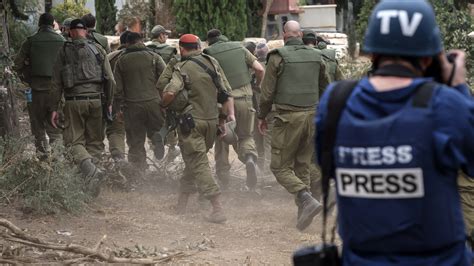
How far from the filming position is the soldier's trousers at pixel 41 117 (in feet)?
37.8

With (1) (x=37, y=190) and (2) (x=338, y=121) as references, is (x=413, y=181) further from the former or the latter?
(1) (x=37, y=190)

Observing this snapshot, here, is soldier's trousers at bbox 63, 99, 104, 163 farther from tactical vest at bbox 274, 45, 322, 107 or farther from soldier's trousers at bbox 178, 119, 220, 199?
tactical vest at bbox 274, 45, 322, 107

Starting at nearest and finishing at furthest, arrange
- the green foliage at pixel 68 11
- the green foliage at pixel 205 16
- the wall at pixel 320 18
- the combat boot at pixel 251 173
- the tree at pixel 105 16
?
the combat boot at pixel 251 173, the green foliage at pixel 205 16, the green foliage at pixel 68 11, the tree at pixel 105 16, the wall at pixel 320 18

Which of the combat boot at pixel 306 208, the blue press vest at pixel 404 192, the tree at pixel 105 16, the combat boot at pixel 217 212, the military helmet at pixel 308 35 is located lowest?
the tree at pixel 105 16

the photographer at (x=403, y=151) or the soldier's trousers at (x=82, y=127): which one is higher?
the photographer at (x=403, y=151)

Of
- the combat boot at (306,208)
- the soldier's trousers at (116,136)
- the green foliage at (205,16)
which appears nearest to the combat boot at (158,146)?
the soldier's trousers at (116,136)

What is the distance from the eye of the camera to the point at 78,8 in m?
24.4

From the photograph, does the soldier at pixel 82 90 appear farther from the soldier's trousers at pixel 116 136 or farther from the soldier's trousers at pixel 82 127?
the soldier's trousers at pixel 116 136

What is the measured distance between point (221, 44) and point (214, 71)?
1.44 meters

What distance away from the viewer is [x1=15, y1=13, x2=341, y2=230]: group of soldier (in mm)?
9188

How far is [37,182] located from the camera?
9266 mm

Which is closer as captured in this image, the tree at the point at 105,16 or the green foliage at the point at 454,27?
the green foliage at the point at 454,27

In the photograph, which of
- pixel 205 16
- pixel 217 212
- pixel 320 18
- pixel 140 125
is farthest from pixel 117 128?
pixel 320 18

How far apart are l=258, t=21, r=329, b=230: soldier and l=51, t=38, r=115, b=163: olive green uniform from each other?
191 centimetres
